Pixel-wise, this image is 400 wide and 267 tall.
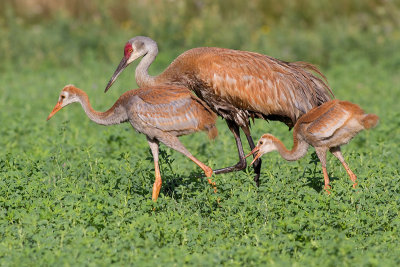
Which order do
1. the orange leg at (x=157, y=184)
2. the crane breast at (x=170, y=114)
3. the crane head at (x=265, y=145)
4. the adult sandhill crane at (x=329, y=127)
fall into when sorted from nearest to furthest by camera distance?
the adult sandhill crane at (x=329, y=127)
the crane breast at (x=170, y=114)
the orange leg at (x=157, y=184)
the crane head at (x=265, y=145)

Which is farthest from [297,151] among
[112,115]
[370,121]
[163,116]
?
[112,115]

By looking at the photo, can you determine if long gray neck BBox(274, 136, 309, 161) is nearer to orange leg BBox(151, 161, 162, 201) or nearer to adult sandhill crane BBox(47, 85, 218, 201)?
adult sandhill crane BBox(47, 85, 218, 201)

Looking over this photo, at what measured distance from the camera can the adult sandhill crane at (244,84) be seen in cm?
746

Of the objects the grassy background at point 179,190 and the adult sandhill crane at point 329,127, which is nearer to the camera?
the grassy background at point 179,190

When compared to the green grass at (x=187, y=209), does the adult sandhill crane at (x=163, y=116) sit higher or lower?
higher

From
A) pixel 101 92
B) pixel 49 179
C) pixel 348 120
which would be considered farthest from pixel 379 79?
pixel 49 179

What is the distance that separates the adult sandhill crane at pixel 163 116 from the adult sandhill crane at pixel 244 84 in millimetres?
227

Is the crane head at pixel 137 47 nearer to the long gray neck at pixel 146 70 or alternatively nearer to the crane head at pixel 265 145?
the long gray neck at pixel 146 70

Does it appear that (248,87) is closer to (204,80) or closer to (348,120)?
(204,80)

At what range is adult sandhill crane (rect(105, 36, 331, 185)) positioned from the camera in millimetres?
7465

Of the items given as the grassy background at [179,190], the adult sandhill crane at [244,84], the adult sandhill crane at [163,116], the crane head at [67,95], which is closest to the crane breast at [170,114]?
the adult sandhill crane at [163,116]

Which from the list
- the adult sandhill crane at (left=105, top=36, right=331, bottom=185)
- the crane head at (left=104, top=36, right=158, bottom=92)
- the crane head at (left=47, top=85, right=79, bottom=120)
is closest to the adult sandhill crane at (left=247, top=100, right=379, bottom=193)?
the adult sandhill crane at (left=105, top=36, right=331, bottom=185)

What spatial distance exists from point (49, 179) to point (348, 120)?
305cm

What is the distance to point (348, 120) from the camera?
22.2 ft
